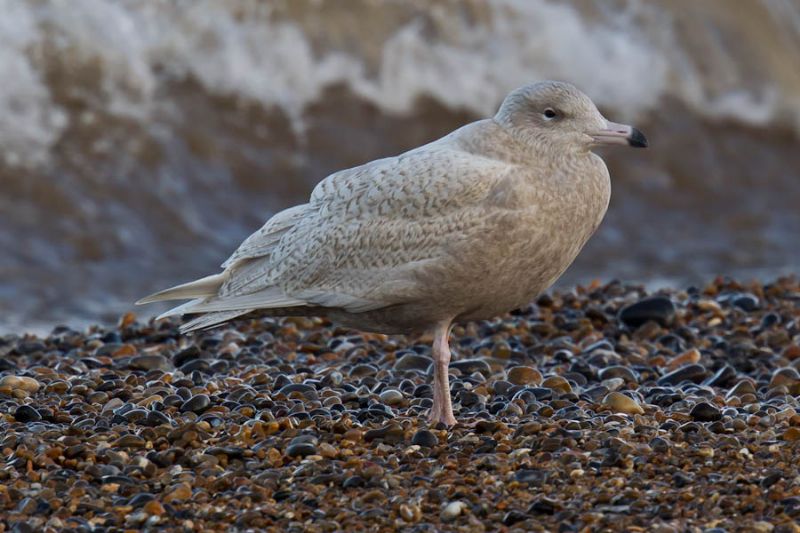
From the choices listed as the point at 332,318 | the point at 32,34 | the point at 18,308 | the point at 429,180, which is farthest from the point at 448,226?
the point at 32,34

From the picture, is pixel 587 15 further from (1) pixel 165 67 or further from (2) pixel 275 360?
(2) pixel 275 360

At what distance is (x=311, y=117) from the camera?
13.7 meters

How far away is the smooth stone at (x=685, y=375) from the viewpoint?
22.4ft

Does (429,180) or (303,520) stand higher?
(429,180)

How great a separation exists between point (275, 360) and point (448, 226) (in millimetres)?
2073

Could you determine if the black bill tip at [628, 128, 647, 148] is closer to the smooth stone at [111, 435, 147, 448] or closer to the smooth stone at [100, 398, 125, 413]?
the smooth stone at [111, 435, 147, 448]

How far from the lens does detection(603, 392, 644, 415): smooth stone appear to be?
19.5ft

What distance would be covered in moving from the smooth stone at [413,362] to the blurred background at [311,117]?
358 centimetres

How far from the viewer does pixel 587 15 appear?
16109 mm

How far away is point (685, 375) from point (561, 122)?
1786mm

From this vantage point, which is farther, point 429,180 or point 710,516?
point 429,180

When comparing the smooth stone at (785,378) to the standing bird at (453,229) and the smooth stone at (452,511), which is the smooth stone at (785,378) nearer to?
the standing bird at (453,229)

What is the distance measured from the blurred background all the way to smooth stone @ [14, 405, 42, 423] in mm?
3852

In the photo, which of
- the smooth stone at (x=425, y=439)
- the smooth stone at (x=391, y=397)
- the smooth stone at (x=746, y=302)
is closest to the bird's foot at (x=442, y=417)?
the smooth stone at (x=425, y=439)
